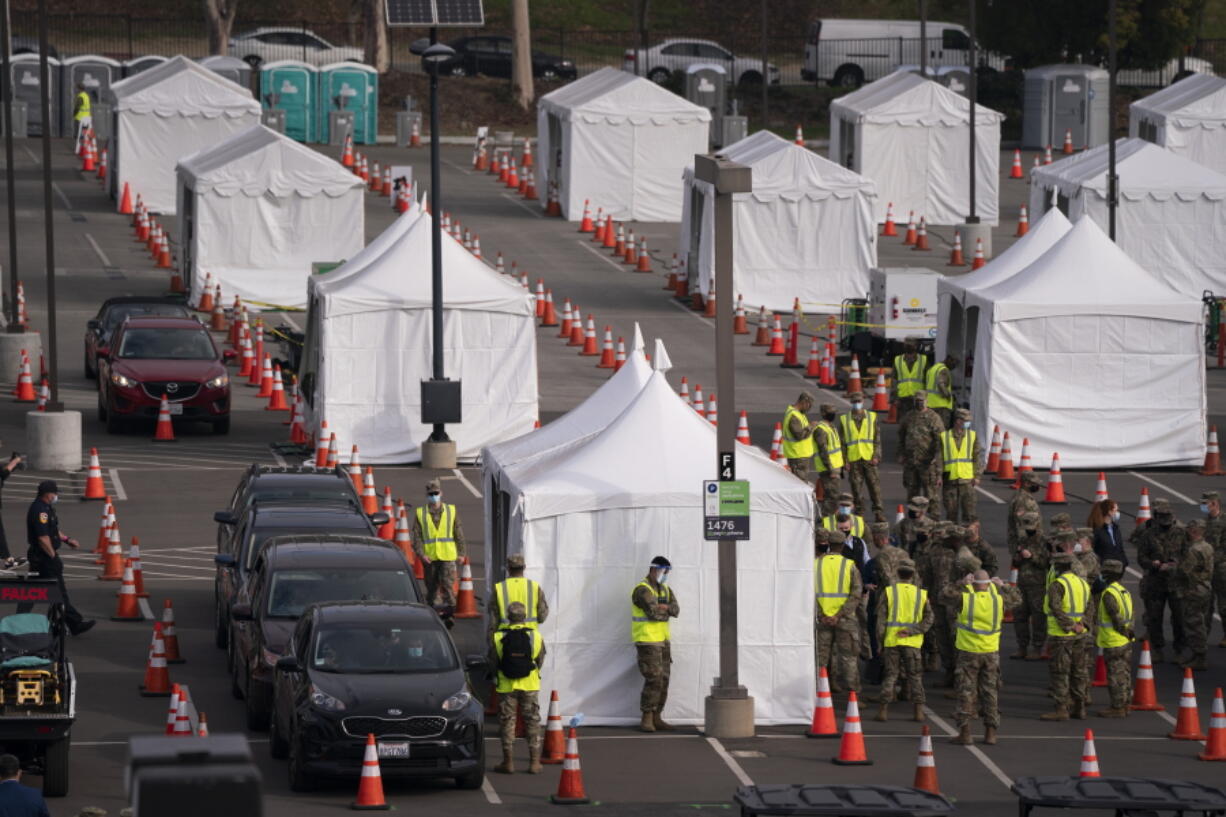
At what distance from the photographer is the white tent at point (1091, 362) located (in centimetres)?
3189

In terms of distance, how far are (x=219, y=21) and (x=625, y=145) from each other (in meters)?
21.2

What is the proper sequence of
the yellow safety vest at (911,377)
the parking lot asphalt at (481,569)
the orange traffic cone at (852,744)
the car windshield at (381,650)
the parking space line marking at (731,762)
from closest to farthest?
the car windshield at (381,650)
the parking lot asphalt at (481,569)
the parking space line marking at (731,762)
the orange traffic cone at (852,744)
the yellow safety vest at (911,377)

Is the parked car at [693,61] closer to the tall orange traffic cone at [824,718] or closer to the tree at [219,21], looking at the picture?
the tree at [219,21]

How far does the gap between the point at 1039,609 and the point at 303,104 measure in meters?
47.0

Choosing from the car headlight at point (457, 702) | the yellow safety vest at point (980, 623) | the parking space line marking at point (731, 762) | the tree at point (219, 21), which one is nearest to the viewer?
the car headlight at point (457, 702)

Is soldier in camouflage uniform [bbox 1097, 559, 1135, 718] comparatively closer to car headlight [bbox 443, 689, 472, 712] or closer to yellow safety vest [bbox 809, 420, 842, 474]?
car headlight [bbox 443, 689, 472, 712]

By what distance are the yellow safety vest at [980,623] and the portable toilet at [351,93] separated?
48.8 metres

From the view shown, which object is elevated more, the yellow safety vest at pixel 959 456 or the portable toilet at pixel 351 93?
the portable toilet at pixel 351 93

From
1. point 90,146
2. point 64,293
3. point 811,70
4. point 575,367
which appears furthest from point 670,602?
point 811,70

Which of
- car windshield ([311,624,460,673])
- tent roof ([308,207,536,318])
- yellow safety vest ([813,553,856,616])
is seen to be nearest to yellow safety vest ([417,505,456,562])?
yellow safety vest ([813,553,856,616])

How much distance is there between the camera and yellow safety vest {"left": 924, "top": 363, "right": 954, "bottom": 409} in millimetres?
30766

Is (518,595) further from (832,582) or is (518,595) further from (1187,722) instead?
(1187,722)

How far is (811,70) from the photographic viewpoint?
7850cm

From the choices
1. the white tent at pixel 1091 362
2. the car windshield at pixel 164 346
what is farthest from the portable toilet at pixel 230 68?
the white tent at pixel 1091 362
